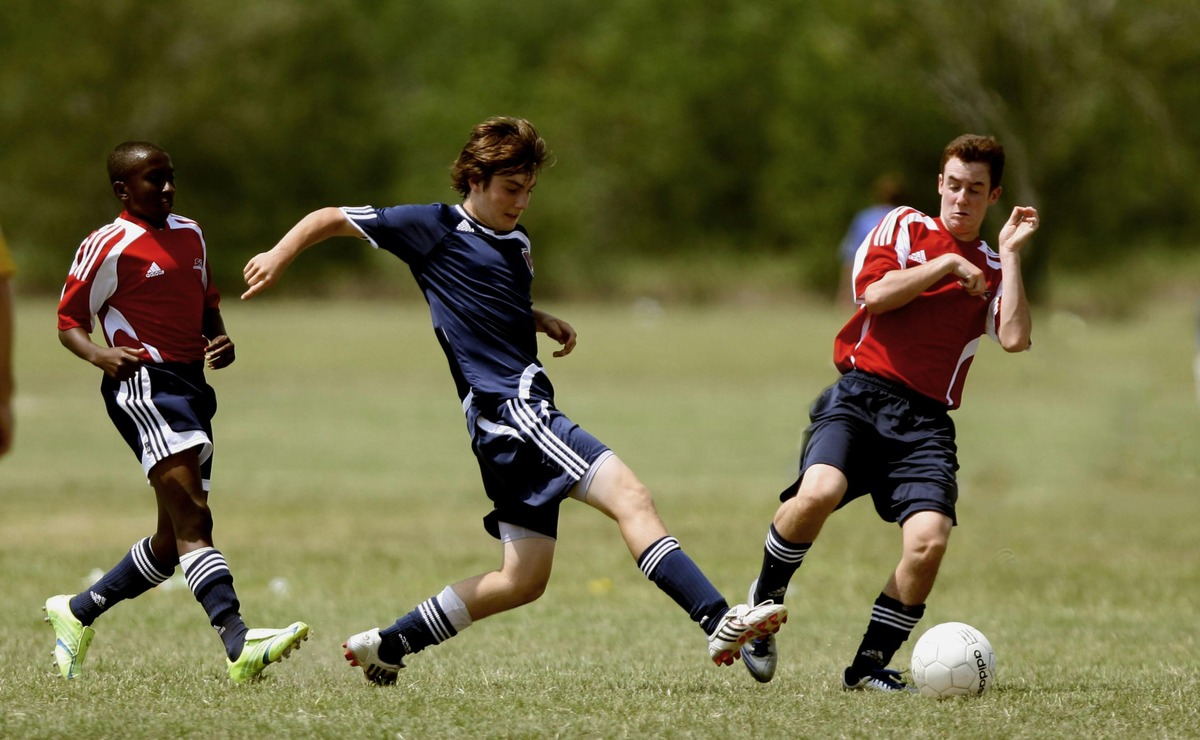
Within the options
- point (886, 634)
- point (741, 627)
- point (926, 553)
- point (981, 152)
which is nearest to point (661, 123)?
point (981, 152)

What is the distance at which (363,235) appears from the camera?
18.7 feet

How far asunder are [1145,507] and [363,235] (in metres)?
9.19

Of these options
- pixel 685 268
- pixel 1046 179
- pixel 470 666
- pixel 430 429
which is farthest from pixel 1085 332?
pixel 470 666

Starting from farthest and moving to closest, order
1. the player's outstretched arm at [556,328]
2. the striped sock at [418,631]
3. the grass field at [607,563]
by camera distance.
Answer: the player's outstretched arm at [556,328], the striped sock at [418,631], the grass field at [607,563]

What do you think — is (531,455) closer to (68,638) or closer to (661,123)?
(68,638)

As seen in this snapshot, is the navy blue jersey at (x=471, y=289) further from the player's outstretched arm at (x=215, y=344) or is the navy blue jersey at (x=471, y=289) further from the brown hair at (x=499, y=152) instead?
the player's outstretched arm at (x=215, y=344)

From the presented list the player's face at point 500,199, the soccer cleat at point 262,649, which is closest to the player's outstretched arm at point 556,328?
the player's face at point 500,199

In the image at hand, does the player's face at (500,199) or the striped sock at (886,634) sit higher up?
the player's face at (500,199)

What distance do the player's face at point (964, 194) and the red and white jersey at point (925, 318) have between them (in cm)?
7

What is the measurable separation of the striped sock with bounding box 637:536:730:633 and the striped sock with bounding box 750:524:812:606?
0.56 m

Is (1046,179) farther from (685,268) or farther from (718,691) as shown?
(718,691)

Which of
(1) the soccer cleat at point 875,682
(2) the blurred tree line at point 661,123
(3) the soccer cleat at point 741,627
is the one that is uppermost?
(2) the blurred tree line at point 661,123

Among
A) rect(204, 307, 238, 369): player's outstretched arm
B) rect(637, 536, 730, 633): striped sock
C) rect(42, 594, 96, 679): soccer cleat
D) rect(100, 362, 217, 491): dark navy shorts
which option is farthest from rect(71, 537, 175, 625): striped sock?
rect(637, 536, 730, 633): striped sock

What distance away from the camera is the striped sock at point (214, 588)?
19.1ft
